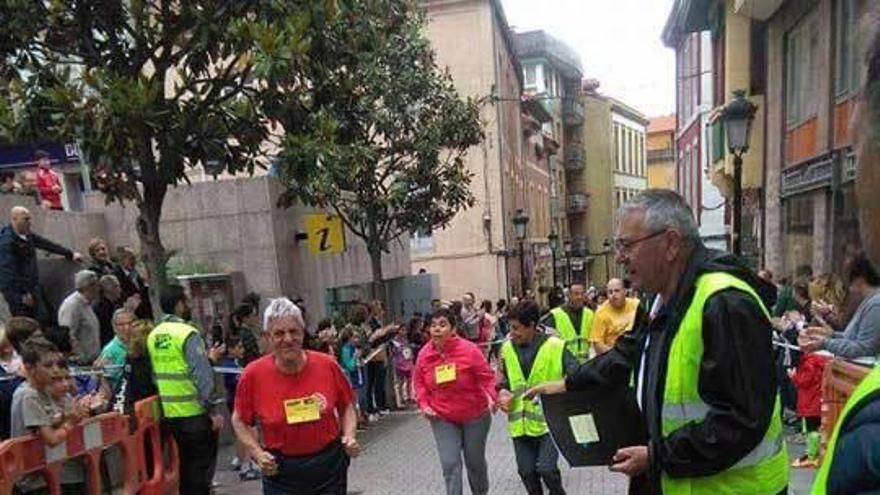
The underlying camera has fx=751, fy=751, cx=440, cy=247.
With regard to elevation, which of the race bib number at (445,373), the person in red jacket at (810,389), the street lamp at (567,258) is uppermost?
the race bib number at (445,373)

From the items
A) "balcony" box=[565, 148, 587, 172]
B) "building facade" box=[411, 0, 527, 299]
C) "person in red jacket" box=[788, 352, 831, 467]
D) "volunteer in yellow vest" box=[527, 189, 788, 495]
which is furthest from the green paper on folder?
"balcony" box=[565, 148, 587, 172]

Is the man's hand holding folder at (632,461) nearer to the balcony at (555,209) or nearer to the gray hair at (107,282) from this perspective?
the gray hair at (107,282)

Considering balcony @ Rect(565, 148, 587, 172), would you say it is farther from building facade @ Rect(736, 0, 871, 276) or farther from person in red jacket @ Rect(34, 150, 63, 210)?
person in red jacket @ Rect(34, 150, 63, 210)

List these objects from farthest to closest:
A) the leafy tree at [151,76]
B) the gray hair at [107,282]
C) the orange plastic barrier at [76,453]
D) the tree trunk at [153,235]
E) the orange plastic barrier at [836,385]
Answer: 1. the gray hair at [107,282]
2. the tree trunk at [153,235]
3. the leafy tree at [151,76]
4. the orange plastic barrier at [836,385]
5. the orange plastic barrier at [76,453]

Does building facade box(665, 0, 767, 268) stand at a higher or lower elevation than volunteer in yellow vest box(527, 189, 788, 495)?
higher

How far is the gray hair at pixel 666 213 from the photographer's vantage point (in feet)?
8.70

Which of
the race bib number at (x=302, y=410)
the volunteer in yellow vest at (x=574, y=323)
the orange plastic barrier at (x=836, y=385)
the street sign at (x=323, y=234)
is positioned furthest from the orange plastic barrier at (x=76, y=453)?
the street sign at (x=323, y=234)

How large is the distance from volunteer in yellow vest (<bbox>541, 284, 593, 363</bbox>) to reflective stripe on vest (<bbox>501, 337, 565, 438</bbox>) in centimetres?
222

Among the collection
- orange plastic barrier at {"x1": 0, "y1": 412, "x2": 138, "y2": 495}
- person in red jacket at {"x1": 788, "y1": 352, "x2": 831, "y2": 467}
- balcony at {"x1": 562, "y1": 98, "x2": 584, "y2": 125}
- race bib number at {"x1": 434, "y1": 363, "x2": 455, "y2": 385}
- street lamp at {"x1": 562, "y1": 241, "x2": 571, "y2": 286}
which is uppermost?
balcony at {"x1": 562, "y1": 98, "x2": 584, "y2": 125}

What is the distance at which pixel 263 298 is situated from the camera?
12906mm

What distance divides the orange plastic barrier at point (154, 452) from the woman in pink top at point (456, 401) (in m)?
2.23

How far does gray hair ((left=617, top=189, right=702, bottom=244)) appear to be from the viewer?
2.65 meters

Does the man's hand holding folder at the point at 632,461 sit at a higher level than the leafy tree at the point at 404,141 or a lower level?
lower

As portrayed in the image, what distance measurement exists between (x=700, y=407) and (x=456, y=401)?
3.72 m
